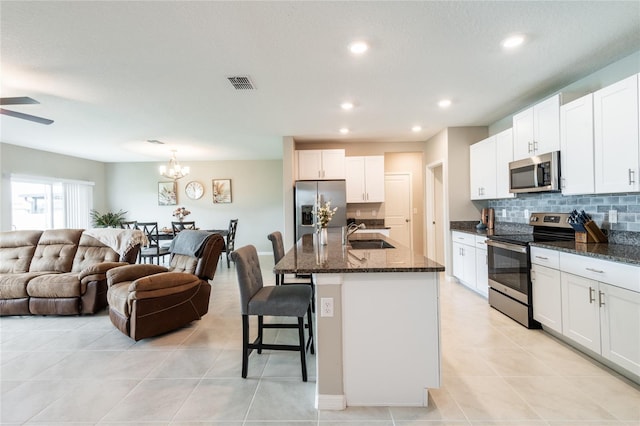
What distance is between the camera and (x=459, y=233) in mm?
4406

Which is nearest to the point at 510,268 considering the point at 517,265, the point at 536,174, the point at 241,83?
the point at 517,265

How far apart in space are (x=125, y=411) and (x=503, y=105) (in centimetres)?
479

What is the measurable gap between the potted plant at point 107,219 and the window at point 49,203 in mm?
141

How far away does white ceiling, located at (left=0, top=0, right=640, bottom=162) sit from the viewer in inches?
75.2

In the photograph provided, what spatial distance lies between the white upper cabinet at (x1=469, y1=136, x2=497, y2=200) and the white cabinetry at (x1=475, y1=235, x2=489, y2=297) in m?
0.71

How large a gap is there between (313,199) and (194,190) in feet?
14.4

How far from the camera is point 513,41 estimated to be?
2.25m

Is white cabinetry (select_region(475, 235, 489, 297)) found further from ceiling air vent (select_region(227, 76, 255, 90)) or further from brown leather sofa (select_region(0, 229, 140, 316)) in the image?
brown leather sofa (select_region(0, 229, 140, 316))

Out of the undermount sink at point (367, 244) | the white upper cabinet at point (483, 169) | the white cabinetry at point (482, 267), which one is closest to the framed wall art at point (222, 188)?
the undermount sink at point (367, 244)

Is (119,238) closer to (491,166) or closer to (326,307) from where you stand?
(326,307)

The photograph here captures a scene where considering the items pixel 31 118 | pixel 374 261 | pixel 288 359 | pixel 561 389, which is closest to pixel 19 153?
pixel 31 118

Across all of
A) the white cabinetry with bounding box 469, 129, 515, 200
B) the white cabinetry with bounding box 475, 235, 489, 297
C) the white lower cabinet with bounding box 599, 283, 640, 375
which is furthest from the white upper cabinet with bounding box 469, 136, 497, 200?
the white lower cabinet with bounding box 599, 283, 640, 375

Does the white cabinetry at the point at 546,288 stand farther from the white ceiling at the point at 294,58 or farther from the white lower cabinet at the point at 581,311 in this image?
the white ceiling at the point at 294,58

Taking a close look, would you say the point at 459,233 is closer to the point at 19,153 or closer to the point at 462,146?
the point at 462,146
